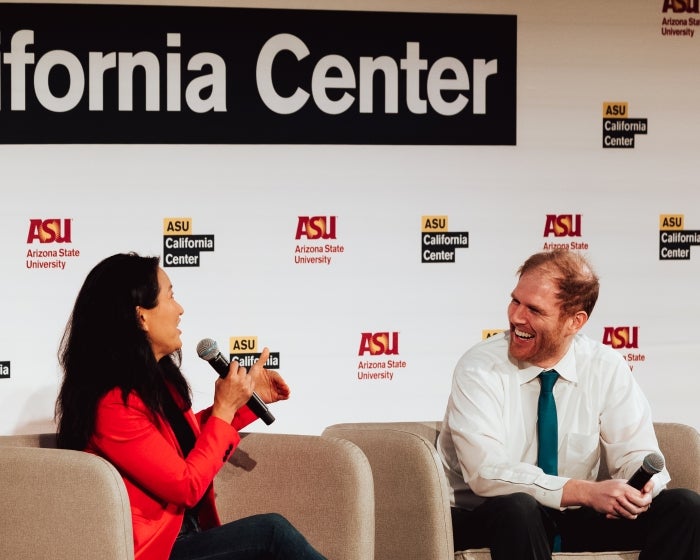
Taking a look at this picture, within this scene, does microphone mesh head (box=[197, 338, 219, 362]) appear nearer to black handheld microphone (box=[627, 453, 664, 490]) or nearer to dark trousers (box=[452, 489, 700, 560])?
dark trousers (box=[452, 489, 700, 560])

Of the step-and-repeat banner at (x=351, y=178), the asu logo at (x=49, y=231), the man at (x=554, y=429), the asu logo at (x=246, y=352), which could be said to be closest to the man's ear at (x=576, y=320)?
the man at (x=554, y=429)

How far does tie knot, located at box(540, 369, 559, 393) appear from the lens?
3068mm

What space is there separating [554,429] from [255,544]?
930 millimetres

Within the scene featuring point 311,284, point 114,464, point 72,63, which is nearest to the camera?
point 114,464

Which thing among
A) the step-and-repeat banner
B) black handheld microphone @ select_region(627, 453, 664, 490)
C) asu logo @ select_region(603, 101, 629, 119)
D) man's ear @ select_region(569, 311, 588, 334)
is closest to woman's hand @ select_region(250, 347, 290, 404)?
man's ear @ select_region(569, 311, 588, 334)

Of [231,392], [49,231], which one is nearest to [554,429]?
[231,392]

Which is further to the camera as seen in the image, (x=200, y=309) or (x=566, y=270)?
(x=200, y=309)

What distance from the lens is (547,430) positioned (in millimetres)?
3029

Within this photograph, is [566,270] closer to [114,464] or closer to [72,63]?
[114,464]

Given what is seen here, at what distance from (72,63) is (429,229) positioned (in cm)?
158

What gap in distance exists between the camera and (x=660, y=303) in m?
4.81

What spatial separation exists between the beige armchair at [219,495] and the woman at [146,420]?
0.38 feet

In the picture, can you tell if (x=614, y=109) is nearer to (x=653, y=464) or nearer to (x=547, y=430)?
(x=547, y=430)

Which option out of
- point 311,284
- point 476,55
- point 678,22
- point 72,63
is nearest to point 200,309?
point 311,284
